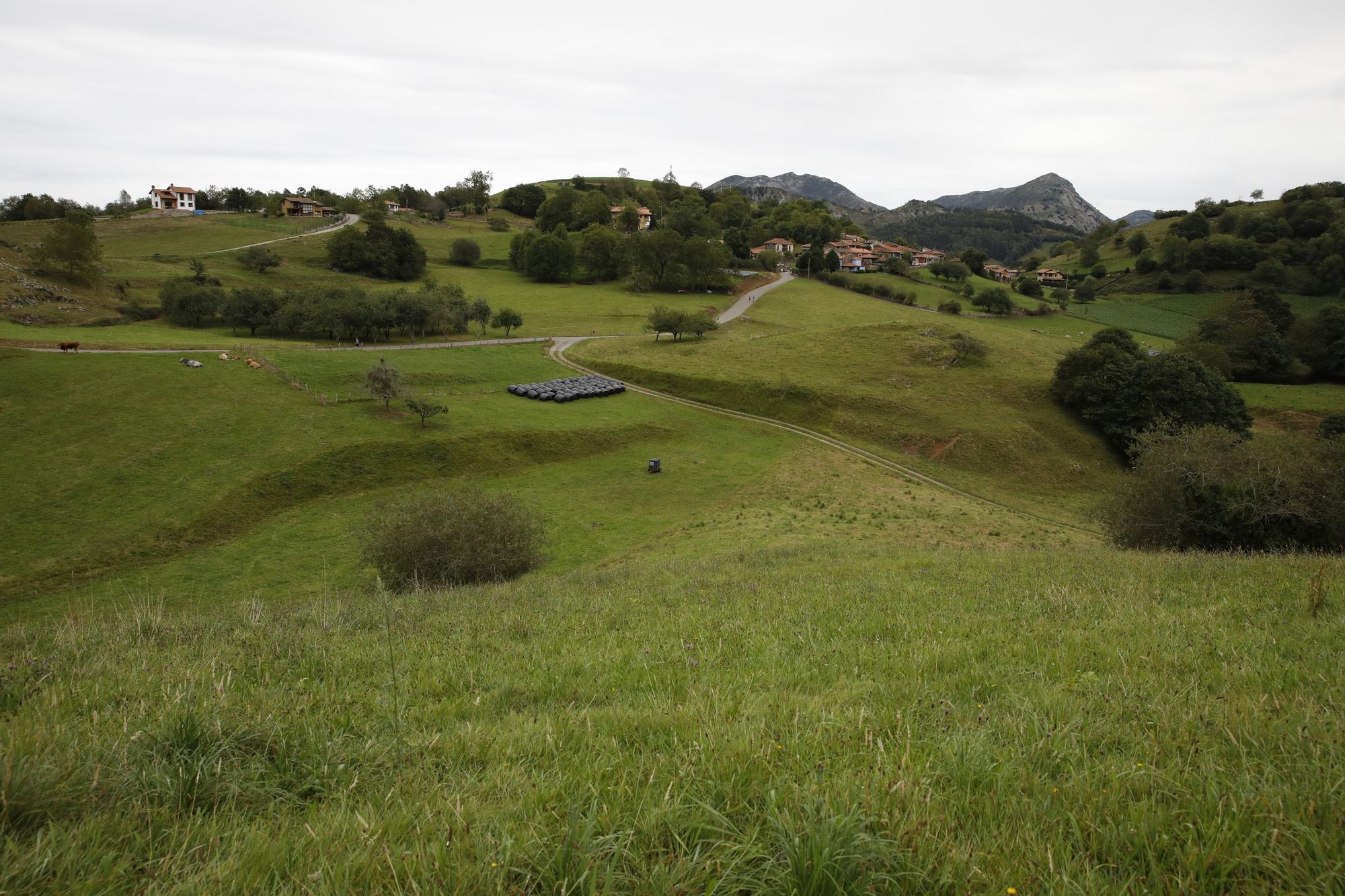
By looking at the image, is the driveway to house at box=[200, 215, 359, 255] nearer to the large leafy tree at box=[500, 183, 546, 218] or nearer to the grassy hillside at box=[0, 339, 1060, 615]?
the large leafy tree at box=[500, 183, 546, 218]

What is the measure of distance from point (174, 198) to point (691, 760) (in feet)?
596

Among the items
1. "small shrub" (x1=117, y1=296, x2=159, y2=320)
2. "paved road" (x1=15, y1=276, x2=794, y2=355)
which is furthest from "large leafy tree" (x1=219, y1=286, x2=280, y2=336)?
"small shrub" (x1=117, y1=296, x2=159, y2=320)

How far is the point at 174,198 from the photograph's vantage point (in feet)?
433

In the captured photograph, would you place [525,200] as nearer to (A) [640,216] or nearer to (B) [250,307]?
(A) [640,216]

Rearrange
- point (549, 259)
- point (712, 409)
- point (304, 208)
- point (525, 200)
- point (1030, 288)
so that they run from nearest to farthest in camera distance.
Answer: point (712, 409), point (549, 259), point (1030, 288), point (304, 208), point (525, 200)

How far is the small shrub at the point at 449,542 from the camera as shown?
810 inches

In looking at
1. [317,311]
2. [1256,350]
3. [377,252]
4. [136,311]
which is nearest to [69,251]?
[136,311]

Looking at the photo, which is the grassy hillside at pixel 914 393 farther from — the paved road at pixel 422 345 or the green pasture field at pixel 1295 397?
the green pasture field at pixel 1295 397

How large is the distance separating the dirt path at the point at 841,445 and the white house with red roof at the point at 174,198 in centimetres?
12610

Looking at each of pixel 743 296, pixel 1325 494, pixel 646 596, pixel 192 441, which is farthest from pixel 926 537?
pixel 743 296

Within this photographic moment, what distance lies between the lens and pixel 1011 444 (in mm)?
48312

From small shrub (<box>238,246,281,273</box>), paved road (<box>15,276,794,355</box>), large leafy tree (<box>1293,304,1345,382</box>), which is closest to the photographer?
paved road (<box>15,276,794,355</box>)

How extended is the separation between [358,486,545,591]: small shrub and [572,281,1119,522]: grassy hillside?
3486 cm

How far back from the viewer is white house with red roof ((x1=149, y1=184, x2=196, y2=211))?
13025 cm
